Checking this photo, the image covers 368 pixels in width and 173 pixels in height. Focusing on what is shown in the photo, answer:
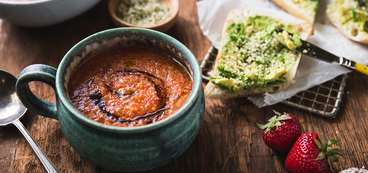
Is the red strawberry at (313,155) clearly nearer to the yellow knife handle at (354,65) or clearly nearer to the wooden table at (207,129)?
the wooden table at (207,129)

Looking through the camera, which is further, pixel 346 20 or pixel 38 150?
pixel 346 20

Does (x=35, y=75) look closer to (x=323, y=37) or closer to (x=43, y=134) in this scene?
(x=43, y=134)

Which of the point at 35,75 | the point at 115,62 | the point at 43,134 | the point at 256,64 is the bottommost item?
the point at 43,134

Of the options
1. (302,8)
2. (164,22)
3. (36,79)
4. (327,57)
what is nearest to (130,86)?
(36,79)

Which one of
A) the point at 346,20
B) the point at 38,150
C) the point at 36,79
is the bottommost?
the point at 38,150

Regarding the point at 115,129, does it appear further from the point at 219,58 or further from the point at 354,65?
the point at 354,65

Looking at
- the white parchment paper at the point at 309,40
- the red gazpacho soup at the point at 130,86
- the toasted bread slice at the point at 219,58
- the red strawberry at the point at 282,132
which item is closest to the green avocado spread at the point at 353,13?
the white parchment paper at the point at 309,40

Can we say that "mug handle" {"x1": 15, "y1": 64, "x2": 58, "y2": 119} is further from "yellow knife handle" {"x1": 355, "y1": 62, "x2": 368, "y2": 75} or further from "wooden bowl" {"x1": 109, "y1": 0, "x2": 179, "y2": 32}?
"yellow knife handle" {"x1": 355, "y1": 62, "x2": 368, "y2": 75}

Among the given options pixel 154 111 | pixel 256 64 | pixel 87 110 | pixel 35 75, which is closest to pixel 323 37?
pixel 256 64
